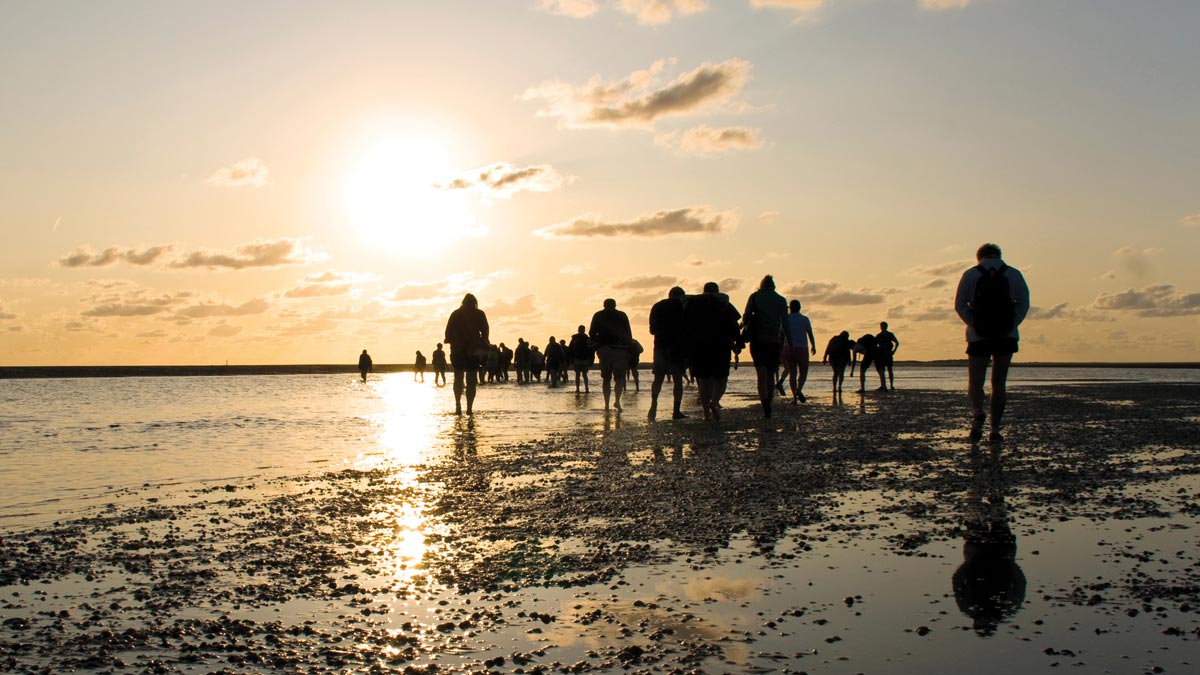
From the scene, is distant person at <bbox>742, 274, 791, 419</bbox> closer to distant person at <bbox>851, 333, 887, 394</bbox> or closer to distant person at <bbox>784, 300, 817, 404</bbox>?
distant person at <bbox>784, 300, 817, 404</bbox>

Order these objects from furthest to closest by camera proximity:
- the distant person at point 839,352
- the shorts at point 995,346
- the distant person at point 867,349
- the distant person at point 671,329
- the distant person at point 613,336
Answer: the distant person at point 867,349 < the distant person at point 839,352 < the distant person at point 613,336 < the distant person at point 671,329 < the shorts at point 995,346

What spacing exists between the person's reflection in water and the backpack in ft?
13.8

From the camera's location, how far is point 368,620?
4047mm

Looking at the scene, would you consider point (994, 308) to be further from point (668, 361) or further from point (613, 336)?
point (613, 336)

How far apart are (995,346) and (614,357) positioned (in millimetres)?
8992

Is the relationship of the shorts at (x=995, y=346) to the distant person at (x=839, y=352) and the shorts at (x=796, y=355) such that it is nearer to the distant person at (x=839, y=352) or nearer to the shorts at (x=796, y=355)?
the shorts at (x=796, y=355)

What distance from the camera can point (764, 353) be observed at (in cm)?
1633

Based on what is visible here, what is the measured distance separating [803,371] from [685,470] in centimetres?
1401

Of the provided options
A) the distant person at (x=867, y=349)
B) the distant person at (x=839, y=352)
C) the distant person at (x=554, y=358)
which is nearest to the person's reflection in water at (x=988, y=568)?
the distant person at (x=839, y=352)

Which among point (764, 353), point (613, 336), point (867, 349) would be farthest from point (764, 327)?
point (867, 349)

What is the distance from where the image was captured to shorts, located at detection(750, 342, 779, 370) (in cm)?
1623

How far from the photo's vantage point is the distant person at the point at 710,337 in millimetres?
15422

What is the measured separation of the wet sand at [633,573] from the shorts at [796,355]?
1261cm

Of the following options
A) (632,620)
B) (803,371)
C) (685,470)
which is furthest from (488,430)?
(632,620)
